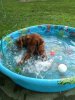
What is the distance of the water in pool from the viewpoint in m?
5.12

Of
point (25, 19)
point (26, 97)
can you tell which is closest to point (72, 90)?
point (26, 97)

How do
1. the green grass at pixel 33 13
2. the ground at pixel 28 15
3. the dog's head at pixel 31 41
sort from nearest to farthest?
the dog's head at pixel 31 41 → the ground at pixel 28 15 → the green grass at pixel 33 13

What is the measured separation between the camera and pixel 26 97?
15.6 feet

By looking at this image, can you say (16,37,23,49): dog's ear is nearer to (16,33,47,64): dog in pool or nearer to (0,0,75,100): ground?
(16,33,47,64): dog in pool

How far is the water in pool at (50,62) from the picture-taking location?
16.8 feet

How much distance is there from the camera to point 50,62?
18.0ft

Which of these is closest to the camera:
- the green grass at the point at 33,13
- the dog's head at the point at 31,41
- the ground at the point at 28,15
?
the dog's head at the point at 31,41

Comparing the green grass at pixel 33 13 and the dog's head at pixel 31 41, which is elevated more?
the green grass at pixel 33 13

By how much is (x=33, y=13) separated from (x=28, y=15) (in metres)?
0.23

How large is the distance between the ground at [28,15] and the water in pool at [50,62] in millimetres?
343

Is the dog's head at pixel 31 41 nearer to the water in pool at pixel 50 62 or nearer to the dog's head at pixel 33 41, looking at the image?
the dog's head at pixel 33 41

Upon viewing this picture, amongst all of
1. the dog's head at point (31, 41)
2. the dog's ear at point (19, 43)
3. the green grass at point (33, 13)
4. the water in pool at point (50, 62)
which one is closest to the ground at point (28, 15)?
the green grass at point (33, 13)

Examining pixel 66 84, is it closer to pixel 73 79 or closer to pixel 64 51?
pixel 73 79

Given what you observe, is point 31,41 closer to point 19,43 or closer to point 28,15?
point 19,43
